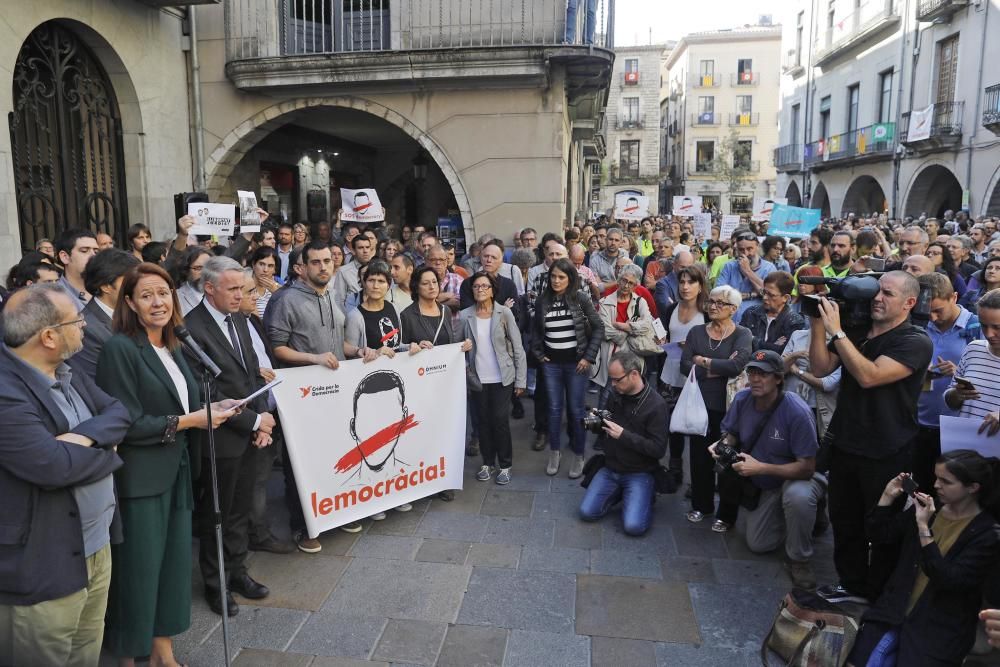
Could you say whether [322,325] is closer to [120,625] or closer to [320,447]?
[320,447]

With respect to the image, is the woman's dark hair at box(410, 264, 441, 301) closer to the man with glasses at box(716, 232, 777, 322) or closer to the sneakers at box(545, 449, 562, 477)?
the sneakers at box(545, 449, 562, 477)

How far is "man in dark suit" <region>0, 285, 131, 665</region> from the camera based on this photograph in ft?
8.09

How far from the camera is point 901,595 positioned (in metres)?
3.21

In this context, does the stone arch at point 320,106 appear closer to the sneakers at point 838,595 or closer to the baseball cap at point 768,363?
the baseball cap at point 768,363

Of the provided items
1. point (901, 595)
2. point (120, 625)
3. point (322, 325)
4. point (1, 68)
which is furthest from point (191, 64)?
point (901, 595)

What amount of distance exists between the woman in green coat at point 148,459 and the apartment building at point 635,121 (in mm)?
48688

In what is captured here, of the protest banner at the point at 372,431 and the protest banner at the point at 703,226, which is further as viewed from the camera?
the protest banner at the point at 703,226

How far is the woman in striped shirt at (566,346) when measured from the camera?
19.6ft

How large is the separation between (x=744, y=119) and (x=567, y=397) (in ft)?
174

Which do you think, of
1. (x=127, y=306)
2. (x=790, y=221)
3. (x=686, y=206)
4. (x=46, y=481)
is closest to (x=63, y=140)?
(x=127, y=306)

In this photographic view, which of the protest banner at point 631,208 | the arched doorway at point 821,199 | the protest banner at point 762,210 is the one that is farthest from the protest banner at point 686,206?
the arched doorway at point 821,199

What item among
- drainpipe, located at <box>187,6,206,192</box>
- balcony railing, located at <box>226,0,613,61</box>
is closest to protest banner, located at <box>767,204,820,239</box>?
balcony railing, located at <box>226,0,613,61</box>

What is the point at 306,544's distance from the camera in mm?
4605

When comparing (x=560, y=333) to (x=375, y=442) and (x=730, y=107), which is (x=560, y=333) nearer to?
(x=375, y=442)
